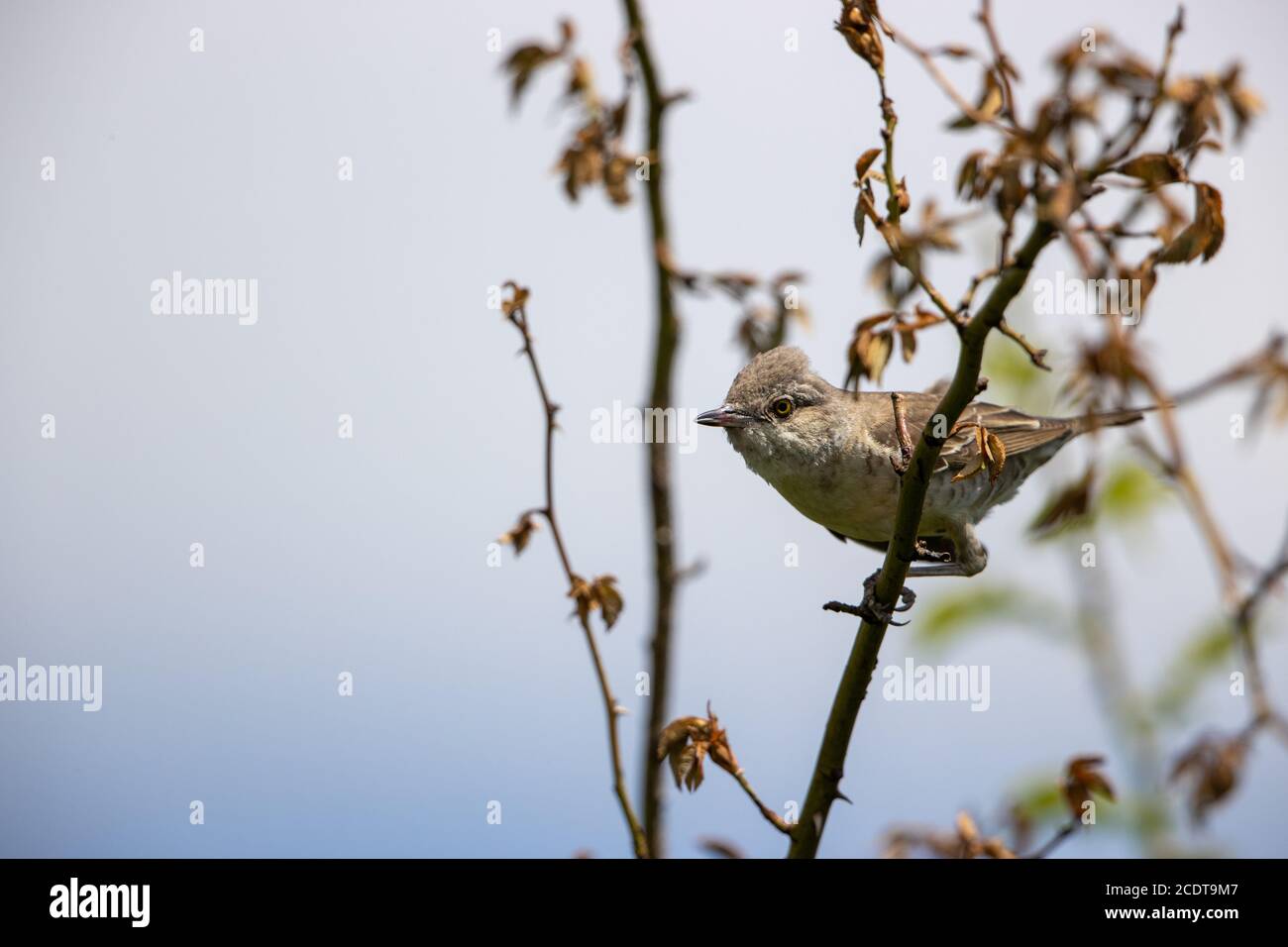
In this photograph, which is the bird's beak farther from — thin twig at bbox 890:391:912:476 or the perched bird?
thin twig at bbox 890:391:912:476

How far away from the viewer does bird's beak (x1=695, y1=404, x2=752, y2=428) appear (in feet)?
14.5

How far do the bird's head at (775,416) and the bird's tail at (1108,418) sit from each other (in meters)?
0.95

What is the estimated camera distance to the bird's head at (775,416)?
4.48m

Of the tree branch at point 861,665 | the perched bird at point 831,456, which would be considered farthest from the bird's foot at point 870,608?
the perched bird at point 831,456

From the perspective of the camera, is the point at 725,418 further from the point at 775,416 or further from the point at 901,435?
the point at 901,435

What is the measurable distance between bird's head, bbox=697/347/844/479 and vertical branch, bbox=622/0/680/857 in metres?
1.06

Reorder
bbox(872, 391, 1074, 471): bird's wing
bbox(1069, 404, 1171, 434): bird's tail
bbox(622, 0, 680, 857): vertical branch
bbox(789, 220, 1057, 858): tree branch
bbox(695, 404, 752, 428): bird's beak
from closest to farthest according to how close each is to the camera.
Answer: bbox(1069, 404, 1171, 434): bird's tail
bbox(789, 220, 1057, 858): tree branch
bbox(622, 0, 680, 857): vertical branch
bbox(695, 404, 752, 428): bird's beak
bbox(872, 391, 1074, 471): bird's wing

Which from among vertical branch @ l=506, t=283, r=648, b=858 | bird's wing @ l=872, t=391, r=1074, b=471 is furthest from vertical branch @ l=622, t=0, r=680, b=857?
bird's wing @ l=872, t=391, r=1074, b=471

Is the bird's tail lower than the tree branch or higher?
higher

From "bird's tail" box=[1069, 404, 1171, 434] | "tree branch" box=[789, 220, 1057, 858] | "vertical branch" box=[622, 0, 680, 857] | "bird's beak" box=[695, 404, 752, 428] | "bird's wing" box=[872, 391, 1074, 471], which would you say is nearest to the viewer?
"bird's tail" box=[1069, 404, 1171, 434]

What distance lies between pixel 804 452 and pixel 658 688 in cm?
155

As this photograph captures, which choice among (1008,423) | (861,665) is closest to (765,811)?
(861,665)

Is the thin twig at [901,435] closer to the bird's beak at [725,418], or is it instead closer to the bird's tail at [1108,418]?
the bird's tail at [1108,418]
